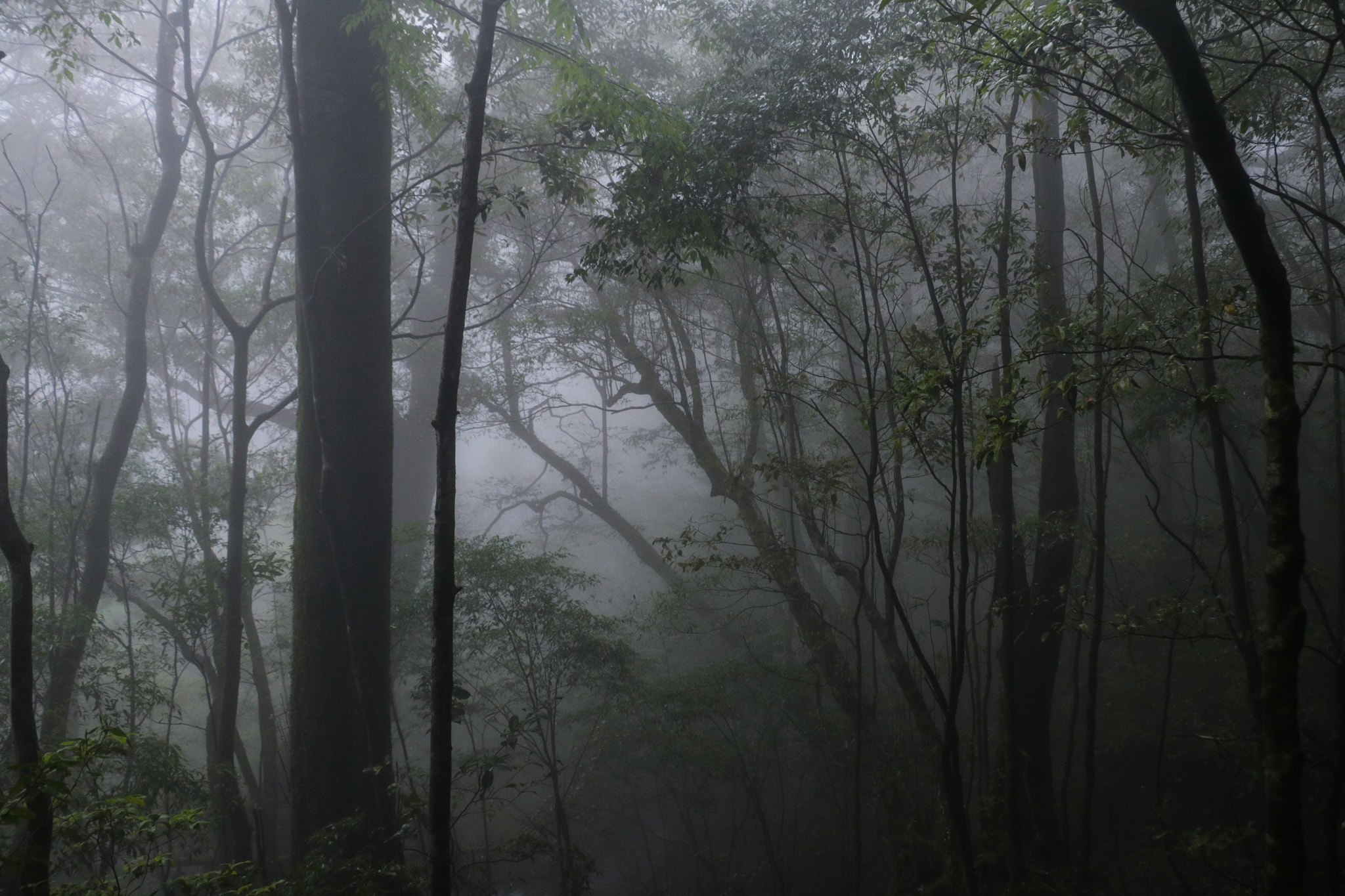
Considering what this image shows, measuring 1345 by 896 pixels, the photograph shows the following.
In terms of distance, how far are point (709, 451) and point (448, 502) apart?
223 inches

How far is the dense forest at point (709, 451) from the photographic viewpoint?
3.02m

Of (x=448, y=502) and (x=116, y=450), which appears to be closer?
(x=448, y=502)

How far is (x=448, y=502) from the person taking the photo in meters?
2.74

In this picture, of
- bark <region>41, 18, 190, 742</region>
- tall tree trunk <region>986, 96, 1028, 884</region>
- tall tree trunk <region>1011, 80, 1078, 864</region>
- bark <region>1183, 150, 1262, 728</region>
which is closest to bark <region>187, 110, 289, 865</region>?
bark <region>41, 18, 190, 742</region>

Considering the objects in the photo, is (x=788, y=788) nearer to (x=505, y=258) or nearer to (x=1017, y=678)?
(x=1017, y=678)

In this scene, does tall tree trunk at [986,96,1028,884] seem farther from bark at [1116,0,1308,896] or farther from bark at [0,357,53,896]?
bark at [0,357,53,896]

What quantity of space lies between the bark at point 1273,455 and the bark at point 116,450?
229 inches

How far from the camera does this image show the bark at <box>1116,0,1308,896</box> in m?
1.87

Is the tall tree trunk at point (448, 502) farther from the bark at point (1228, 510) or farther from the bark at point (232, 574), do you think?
the bark at point (1228, 510)

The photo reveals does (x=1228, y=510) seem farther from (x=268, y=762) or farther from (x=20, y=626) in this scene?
(x=268, y=762)

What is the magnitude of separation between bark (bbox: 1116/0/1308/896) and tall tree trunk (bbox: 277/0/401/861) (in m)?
3.50

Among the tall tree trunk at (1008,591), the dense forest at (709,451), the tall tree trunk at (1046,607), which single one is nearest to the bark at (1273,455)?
the dense forest at (709,451)

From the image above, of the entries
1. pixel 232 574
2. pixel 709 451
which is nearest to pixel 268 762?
pixel 232 574

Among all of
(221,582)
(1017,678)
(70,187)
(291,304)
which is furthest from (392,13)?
(70,187)
